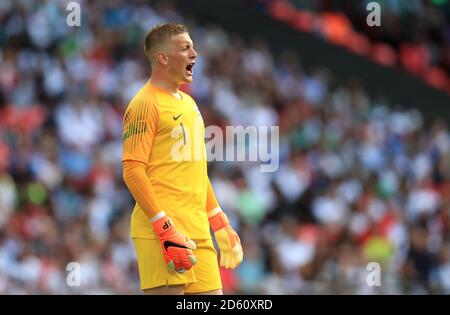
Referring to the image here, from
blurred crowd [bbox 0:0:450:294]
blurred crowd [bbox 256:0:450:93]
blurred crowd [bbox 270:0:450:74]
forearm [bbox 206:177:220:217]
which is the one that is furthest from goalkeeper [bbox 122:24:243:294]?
blurred crowd [bbox 270:0:450:74]

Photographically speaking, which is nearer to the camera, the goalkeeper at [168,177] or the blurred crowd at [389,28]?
the goalkeeper at [168,177]

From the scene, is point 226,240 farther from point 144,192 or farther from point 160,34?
point 160,34

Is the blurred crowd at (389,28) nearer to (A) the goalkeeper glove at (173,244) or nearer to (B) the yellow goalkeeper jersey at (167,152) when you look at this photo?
(B) the yellow goalkeeper jersey at (167,152)

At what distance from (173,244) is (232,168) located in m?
9.77

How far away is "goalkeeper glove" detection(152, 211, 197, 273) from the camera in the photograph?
7242 millimetres

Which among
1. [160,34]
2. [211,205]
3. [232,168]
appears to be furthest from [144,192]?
[232,168]

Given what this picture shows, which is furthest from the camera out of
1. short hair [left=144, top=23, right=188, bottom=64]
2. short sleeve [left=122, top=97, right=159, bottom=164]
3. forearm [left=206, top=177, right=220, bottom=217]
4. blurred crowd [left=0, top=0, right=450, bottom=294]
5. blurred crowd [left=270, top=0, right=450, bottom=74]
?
→ blurred crowd [left=270, top=0, right=450, bottom=74]

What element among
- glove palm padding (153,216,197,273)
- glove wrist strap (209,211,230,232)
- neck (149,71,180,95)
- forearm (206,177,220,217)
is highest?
neck (149,71,180,95)

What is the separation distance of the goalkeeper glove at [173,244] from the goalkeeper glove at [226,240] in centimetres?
59

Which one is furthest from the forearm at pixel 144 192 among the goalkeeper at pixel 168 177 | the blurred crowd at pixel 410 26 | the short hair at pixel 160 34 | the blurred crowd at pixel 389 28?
the blurred crowd at pixel 410 26

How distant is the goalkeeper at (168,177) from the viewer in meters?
7.28

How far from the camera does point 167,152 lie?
24.5ft

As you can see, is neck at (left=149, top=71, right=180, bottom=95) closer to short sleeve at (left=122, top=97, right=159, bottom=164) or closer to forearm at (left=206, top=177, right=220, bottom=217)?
short sleeve at (left=122, top=97, right=159, bottom=164)

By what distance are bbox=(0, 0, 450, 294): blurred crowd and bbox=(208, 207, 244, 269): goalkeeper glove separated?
18.4 ft
